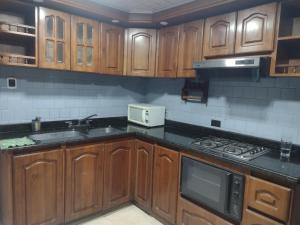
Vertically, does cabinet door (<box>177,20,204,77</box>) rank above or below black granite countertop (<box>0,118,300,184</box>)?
above

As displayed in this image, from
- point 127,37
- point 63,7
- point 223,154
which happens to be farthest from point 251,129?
point 63,7

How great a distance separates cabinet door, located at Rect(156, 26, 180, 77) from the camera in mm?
2529

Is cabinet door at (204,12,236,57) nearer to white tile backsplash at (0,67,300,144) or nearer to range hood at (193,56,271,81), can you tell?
range hood at (193,56,271,81)

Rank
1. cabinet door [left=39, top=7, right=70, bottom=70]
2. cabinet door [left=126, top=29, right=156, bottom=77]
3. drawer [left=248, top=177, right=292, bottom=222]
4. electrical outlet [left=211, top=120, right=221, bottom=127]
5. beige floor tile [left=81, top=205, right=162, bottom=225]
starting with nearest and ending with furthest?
drawer [left=248, top=177, right=292, bottom=222] → cabinet door [left=39, top=7, right=70, bottom=70] → beige floor tile [left=81, top=205, right=162, bottom=225] → electrical outlet [left=211, top=120, right=221, bottom=127] → cabinet door [left=126, top=29, right=156, bottom=77]

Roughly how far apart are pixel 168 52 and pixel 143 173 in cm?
140

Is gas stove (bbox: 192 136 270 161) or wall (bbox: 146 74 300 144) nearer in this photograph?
gas stove (bbox: 192 136 270 161)

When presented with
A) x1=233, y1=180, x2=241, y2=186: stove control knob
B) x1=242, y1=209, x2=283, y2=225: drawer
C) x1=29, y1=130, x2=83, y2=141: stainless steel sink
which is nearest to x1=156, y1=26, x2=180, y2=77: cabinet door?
x1=29, y1=130, x2=83, y2=141: stainless steel sink

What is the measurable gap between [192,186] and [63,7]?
80.4 inches

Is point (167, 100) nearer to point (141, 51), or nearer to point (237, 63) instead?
point (141, 51)

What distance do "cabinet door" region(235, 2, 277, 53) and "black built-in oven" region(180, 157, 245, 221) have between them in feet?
3.42

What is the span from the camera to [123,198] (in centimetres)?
261

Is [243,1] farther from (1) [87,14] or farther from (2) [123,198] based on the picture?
(2) [123,198]

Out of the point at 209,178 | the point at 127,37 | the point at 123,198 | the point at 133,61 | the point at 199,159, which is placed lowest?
the point at 123,198

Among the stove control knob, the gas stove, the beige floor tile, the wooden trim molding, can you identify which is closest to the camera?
the stove control knob
